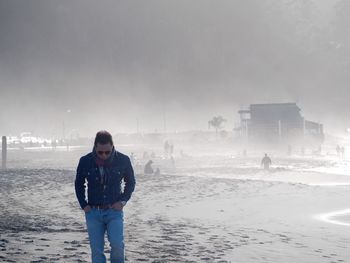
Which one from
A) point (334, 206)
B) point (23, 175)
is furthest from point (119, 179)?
point (23, 175)

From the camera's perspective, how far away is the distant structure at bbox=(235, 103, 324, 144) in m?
76.1

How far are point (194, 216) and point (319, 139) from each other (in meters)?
69.6

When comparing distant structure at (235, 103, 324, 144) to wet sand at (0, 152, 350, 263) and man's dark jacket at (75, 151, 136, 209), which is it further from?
man's dark jacket at (75, 151, 136, 209)

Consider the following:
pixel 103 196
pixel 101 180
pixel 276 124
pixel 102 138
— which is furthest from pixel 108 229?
pixel 276 124

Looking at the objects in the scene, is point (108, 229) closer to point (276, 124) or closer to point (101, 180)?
point (101, 180)

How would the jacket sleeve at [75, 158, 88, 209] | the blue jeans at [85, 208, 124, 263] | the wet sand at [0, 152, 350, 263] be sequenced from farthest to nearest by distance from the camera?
the wet sand at [0, 152, 350, 263] < the jacket sleeve at [75, 158, 88, 209] < the blue jeans at [85, 208, 124, 263]

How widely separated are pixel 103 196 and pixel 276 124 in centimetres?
7198

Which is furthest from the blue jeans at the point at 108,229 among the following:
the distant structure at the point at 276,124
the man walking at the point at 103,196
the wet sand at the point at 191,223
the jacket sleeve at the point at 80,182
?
the distant structure at the point at 276,124

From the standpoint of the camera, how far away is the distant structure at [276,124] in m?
76.1

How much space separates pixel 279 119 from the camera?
7650 cm

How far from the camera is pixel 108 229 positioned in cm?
606

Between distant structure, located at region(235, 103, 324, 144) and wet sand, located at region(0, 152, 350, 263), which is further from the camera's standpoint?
distant structure, located at region(235, 103, 324, 144)

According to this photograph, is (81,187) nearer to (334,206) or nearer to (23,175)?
(334,206)

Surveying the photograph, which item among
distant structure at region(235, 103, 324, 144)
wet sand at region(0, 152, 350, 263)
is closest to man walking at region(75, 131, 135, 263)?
wet sand at region(0, 152, 350, 263)
